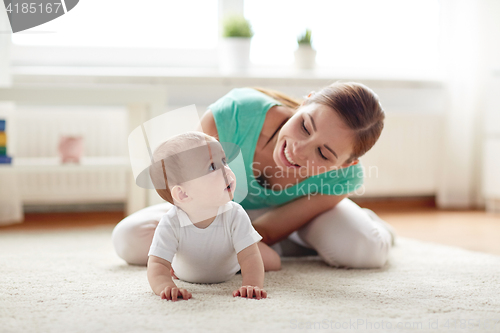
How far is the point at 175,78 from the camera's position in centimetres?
230

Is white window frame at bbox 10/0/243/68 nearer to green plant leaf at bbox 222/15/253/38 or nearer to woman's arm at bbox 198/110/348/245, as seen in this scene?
green plant leaf at bbox 222/15/253/38

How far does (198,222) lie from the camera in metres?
0.94

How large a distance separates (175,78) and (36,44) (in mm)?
727

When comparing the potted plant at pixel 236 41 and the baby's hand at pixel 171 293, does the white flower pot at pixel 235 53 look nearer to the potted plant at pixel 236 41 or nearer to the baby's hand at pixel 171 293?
the potted plant at pixel 236 41

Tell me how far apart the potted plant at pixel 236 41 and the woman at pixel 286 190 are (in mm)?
1044

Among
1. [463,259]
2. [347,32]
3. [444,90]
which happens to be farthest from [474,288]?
[347,32]

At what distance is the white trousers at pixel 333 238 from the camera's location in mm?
1184

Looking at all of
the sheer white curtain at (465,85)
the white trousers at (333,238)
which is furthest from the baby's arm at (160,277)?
the sheer white curtain at (465,85)

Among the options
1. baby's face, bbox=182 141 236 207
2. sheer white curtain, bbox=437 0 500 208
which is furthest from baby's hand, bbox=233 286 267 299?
sheer white curtain, bbox=437 0 500 208

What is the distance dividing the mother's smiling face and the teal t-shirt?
15cm

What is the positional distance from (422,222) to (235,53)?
1.19 meters

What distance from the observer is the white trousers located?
1.18 meters

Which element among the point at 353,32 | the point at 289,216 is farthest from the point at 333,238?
the point at 353,32

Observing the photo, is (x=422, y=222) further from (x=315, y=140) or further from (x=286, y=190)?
(x=315, y=140)
